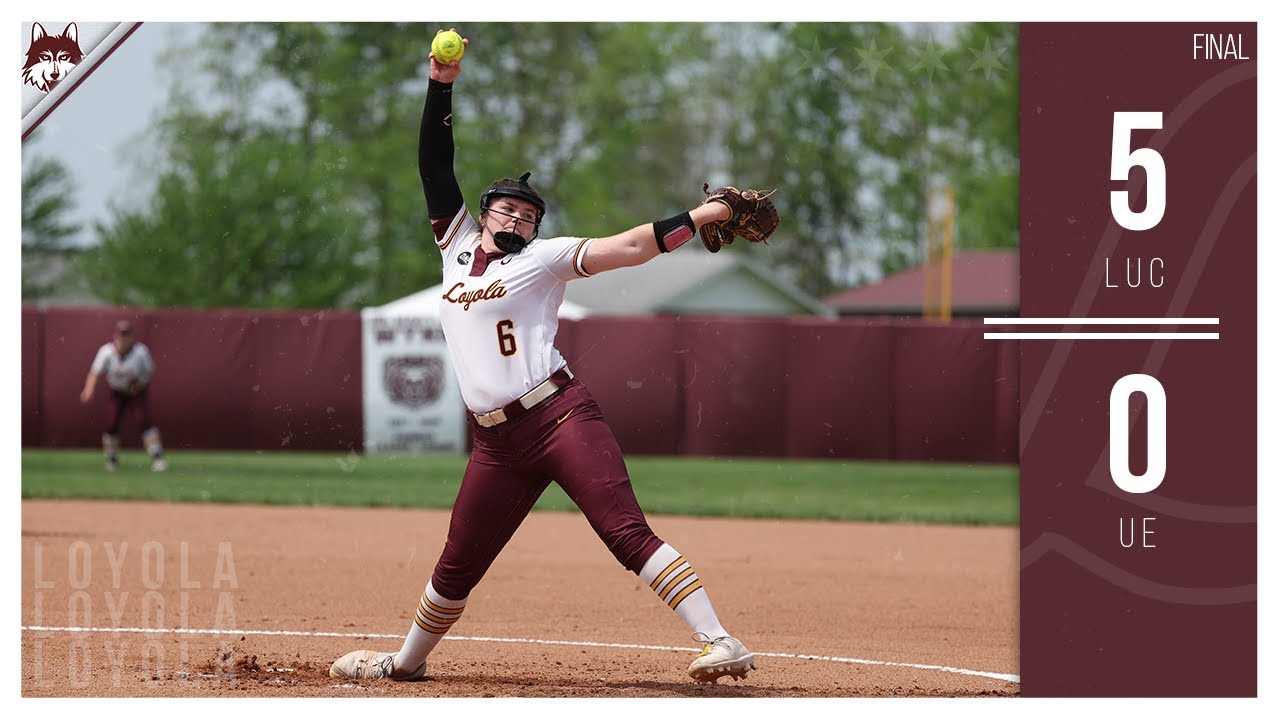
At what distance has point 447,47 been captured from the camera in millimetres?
5613

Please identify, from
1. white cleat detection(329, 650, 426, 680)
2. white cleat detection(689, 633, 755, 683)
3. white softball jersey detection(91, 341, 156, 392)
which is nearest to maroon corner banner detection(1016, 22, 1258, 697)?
white cleat detection(689, 633, 755, 683)

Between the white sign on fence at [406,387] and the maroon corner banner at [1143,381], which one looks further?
the white sign on fence at [406,387]

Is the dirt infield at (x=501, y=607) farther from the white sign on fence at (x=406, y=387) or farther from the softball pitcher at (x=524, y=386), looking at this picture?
the white sign on fence at (x=406, y=387)

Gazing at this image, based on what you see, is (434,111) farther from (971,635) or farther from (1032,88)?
(971,635)

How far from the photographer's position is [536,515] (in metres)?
14.5

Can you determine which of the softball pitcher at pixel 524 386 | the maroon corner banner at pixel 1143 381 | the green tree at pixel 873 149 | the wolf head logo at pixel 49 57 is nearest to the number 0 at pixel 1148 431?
the maroon corner banner at pixel 1143 381

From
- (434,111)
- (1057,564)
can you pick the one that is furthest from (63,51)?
(1057,564)

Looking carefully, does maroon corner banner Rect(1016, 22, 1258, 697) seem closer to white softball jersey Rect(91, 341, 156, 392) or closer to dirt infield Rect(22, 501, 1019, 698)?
dirt infield Rect(22, 501, 1019, 698)

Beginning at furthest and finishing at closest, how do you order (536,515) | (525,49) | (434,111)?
1. (525,49)
2. (536,515)
3. (434,111)

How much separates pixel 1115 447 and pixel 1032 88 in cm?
134

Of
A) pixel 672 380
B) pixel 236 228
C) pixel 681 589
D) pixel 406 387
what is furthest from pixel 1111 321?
pixel 236 228

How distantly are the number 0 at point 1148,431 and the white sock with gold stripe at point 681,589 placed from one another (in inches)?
61.8

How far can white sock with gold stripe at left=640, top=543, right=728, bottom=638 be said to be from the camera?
5.26m

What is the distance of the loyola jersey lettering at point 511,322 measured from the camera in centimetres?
542
